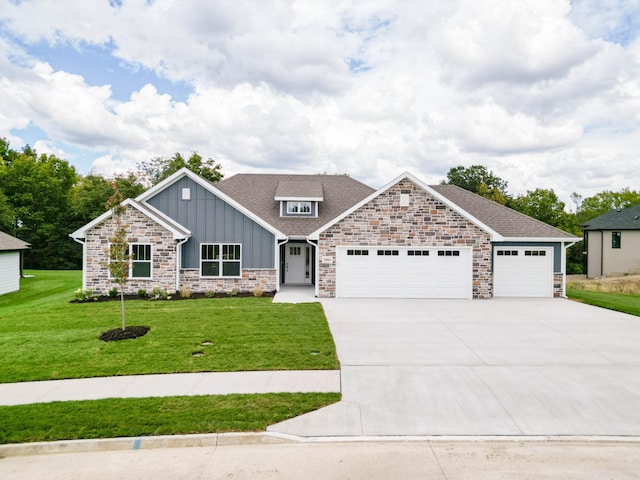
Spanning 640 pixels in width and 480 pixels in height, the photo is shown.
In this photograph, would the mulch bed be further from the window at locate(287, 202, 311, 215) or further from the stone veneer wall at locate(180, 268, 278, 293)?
the window at locate(287, 202, 311, 215)

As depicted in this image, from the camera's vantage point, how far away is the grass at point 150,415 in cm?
545

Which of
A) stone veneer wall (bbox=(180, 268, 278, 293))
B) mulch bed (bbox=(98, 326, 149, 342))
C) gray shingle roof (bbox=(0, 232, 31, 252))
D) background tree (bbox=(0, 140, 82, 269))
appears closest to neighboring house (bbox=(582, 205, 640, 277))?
stone veneer wall (bbox=(180, 268, 278, 293))

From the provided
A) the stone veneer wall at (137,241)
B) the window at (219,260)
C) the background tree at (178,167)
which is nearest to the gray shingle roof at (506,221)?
the window at (219,260)

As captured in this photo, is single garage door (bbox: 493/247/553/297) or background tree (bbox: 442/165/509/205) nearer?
single garage door (bbox: 493/247/553/297)

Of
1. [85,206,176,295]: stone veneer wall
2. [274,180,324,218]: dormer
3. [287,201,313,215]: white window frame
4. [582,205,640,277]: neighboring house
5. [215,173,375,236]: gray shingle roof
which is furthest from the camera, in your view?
[582,205,640,277]: neighboring house

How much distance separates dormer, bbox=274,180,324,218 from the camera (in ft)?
65.2

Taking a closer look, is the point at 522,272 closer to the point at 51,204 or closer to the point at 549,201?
the point at 549,201

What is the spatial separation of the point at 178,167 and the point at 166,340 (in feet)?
116

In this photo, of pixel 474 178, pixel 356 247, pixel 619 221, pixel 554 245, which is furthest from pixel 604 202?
pixel 356 247

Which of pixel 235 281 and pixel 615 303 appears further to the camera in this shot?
pixel 235 281

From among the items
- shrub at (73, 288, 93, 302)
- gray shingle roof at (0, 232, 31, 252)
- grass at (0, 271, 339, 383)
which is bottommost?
grass at (0, 271, 339, 383)

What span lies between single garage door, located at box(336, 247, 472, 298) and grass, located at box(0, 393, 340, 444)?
9988 mm

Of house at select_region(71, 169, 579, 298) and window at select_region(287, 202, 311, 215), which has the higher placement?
window at select_region(287, 202, 311, 215)

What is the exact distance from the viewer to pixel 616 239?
31328 millimetres
